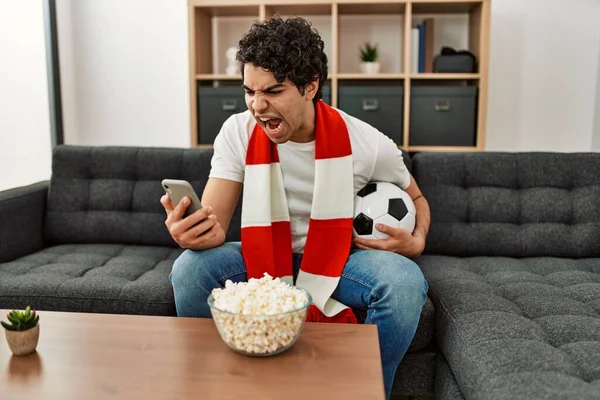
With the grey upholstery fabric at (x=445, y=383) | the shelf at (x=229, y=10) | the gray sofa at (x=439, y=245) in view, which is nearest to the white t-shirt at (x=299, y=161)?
the gray sofa at (x=439, y=245)

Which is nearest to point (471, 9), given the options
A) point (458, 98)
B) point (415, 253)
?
point (458, 98)

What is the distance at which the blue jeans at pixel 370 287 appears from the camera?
1.55m

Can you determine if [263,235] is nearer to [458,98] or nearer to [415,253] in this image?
[415,253]

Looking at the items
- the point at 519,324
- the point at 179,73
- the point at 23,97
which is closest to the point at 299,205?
the point at 519,324

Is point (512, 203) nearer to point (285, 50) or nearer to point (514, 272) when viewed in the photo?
point (514, 272)

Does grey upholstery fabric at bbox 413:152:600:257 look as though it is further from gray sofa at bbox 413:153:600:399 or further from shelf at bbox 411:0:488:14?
shelf at bbox 411:0:488:14

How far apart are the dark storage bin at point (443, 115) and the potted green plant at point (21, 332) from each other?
196cm

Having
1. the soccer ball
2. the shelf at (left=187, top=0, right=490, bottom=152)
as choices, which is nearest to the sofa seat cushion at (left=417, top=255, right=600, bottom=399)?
the soccer ball

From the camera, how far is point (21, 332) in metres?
1.17

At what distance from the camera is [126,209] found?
2.42 m

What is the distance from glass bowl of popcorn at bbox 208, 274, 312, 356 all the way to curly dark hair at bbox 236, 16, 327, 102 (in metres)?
0.65

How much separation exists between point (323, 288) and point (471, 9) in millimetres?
1813

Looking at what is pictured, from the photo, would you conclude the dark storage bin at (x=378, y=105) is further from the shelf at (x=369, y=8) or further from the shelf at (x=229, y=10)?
the shelf at (x=229, y=10)

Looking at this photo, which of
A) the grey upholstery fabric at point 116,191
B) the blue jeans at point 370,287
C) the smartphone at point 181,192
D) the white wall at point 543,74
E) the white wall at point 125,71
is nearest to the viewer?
the smartphone at point 181,192
